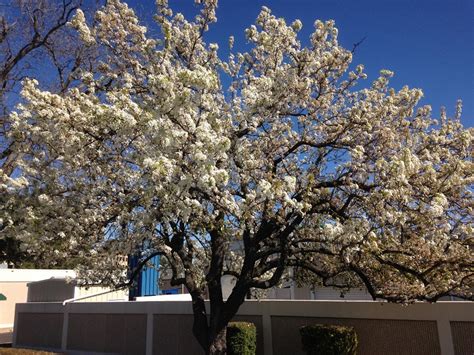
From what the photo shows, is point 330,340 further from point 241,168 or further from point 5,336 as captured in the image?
point 5,336

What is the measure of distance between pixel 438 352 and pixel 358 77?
18.7ft

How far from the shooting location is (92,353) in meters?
15.5

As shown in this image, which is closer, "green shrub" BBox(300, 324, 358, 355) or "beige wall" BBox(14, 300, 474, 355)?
"beige wall" BBox(14, 300, 474, 355)

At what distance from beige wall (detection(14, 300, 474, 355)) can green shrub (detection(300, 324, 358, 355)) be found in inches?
29.6

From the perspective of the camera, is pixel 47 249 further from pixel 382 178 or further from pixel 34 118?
pixel 382 178

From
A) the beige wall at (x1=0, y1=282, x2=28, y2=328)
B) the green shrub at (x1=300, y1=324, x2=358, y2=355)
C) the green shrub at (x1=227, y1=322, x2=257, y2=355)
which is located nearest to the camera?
the green shrub at (x1=300, y1=324, x2=358, y2=355)

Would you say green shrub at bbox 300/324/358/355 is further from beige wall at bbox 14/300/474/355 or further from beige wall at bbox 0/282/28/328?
beige wall at bbox 0/282/28/328

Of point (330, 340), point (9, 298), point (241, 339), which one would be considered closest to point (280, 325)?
point (241, 339)

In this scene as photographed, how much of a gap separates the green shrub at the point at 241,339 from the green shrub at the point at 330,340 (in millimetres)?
1600

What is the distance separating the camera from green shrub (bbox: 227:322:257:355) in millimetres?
10398

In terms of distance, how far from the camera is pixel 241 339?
34.4 feet

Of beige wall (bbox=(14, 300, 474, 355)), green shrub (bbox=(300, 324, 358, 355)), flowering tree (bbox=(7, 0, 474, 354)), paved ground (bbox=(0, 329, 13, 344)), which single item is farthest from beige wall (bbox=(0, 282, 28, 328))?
green shrub (bbox=(300, 324, 358, 355))

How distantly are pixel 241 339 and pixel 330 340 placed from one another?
2.22 m

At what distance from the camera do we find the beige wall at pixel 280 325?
8.98 meters
